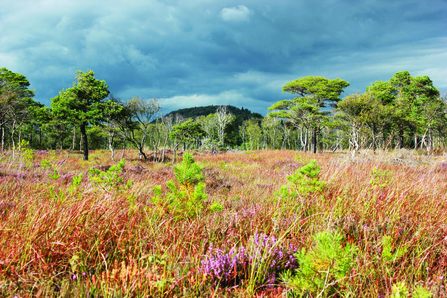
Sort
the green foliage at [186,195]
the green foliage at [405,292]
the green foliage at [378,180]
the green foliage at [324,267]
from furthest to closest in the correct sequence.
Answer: the green foliage at [378,180], the green foliage at [186,195], the green foliage at [324,267], the green foliage at [405,292]

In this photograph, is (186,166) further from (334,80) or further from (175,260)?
(334,80)

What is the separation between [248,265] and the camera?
4.72ft

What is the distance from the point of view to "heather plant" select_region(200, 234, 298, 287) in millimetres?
1333

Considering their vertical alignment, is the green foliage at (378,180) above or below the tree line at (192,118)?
below

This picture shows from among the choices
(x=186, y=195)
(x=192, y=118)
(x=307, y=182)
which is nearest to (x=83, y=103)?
(x=192, y=118)

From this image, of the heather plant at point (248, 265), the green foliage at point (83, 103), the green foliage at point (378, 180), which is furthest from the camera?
the green foliage at point (83, 103)

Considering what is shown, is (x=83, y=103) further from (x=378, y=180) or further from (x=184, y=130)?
(x=378, y=180)

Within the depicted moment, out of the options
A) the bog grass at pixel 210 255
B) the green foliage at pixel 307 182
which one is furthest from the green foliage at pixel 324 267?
the green foliage at pixel 307 182

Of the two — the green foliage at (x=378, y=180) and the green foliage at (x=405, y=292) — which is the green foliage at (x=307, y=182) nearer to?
the green foliage at (x=378, y=180)

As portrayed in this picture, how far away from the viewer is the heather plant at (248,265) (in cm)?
133

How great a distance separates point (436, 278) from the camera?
4.55 ft

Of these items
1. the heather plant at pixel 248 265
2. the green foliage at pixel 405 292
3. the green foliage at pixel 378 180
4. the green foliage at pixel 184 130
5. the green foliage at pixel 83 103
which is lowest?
the heather plant at pixel 248 265

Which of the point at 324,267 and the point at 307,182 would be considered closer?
the point at 324,267

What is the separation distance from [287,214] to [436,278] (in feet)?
4.16
